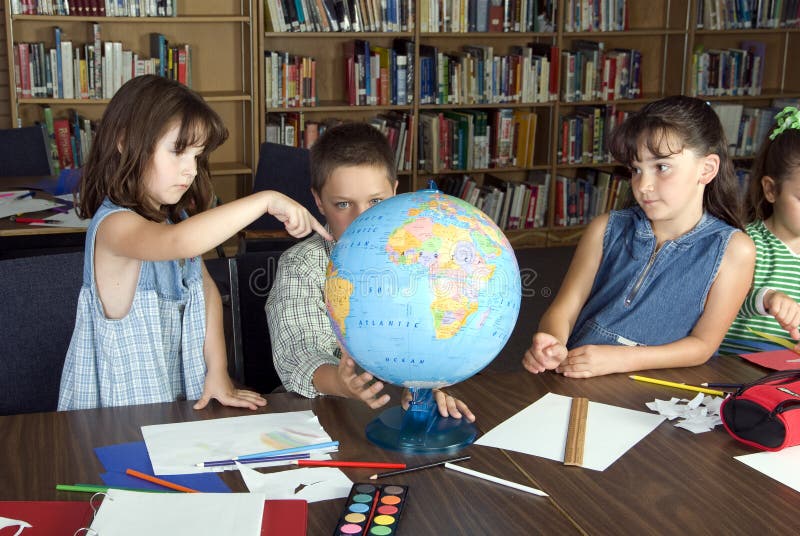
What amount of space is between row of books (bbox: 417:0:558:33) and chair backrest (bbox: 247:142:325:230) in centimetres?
175

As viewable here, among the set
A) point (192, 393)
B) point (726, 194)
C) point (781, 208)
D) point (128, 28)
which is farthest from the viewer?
point (128, 28)

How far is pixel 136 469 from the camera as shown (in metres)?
1.44

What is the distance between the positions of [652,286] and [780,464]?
30.7 inches

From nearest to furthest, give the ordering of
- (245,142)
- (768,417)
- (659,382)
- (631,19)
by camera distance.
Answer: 1. (768,417)
2. (659,382)
3. (245,142)
4. (631,19)

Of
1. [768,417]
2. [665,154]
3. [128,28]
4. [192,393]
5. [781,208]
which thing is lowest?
[192,393]

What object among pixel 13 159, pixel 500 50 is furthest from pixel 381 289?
pixel 500 50

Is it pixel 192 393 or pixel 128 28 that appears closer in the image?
pixel 192 393

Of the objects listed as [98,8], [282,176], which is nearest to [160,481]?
[282,176]

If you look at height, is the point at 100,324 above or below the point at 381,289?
below

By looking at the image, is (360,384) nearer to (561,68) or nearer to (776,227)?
(776,227)

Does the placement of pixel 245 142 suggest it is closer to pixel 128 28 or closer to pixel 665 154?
pixel 128 28

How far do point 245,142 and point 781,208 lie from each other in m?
3.81

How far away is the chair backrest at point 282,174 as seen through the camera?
4023mm

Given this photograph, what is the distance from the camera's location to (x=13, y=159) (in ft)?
14.2
